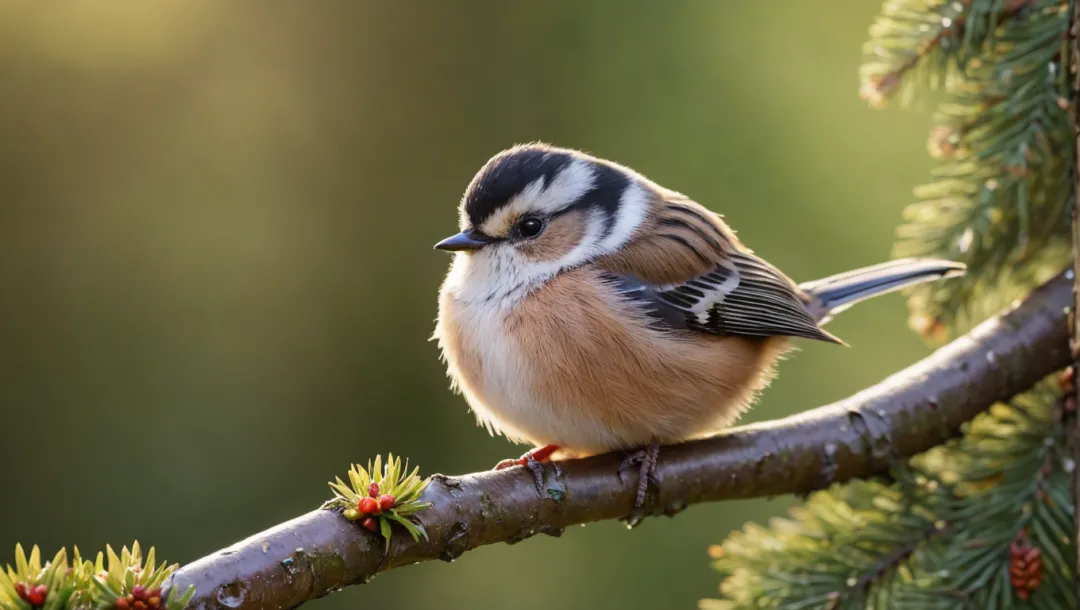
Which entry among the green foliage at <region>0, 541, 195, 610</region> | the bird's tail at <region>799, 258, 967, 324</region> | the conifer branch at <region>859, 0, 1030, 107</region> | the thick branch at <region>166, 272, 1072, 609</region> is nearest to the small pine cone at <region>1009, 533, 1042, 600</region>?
the thick branch at <region>166, 272, 1072, 609</region>

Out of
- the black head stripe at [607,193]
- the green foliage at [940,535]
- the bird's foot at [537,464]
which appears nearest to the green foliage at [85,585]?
the bird's foot at [537,464]

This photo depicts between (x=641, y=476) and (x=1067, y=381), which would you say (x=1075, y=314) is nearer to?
(x=1067, y=381)

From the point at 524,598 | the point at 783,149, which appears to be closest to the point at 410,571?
the point at 524,598

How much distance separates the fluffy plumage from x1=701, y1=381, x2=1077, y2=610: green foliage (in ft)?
0.96

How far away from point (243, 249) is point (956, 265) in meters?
2.41

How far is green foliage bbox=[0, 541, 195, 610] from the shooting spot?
1.05 m

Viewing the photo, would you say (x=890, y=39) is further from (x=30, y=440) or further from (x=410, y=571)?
(x=30, y=440)

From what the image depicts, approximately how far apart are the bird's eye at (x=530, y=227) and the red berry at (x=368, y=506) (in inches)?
40.3

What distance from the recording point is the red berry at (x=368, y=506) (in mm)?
1355

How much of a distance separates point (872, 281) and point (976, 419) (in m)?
0.45

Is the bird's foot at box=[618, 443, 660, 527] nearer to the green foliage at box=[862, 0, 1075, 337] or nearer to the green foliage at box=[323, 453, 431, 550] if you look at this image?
the green foliage at box=[323, 453, 431, 550]

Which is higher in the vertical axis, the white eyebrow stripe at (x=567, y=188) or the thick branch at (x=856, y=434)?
the white eyebrow stripe at (x=567, y=188)

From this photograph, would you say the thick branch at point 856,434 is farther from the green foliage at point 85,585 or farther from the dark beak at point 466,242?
the green foliage at point 85,585

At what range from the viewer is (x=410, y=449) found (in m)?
3.48
